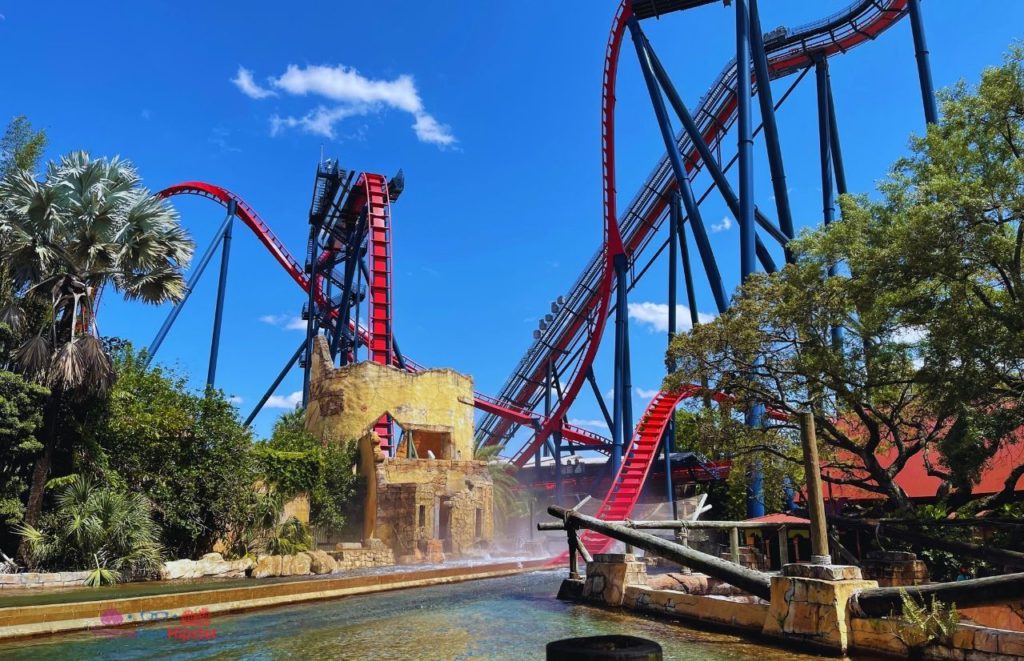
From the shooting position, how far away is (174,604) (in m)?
7.12

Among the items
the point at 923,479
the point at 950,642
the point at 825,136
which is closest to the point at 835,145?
the point at 825,136

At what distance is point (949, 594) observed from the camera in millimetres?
4391

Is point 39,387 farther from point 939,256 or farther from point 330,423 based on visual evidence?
point 939,256

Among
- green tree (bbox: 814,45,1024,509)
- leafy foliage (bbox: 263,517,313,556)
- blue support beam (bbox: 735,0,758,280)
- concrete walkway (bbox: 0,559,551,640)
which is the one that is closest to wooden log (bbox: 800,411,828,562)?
green tree (bbox: 814,45,1024,509)

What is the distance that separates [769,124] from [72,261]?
15.2 m

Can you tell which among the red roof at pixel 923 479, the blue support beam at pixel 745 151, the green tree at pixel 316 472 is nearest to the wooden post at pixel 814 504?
the red roof at pixel 923 479

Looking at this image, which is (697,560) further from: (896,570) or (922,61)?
(922,61)

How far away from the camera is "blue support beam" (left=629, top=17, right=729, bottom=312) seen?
17312 millimetres

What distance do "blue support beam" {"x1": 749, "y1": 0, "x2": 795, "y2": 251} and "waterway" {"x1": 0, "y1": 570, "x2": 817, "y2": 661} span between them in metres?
12.1

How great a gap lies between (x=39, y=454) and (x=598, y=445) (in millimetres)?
22029

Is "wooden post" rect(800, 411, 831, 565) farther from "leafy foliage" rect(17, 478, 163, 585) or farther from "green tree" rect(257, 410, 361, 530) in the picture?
"green tree" rect(257, 410, 361, 530)

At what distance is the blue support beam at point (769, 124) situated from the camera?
16.3 m

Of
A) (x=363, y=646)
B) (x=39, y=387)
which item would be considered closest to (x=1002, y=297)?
(x=363, y=646)

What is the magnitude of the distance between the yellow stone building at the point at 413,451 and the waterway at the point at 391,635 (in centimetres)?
1026
